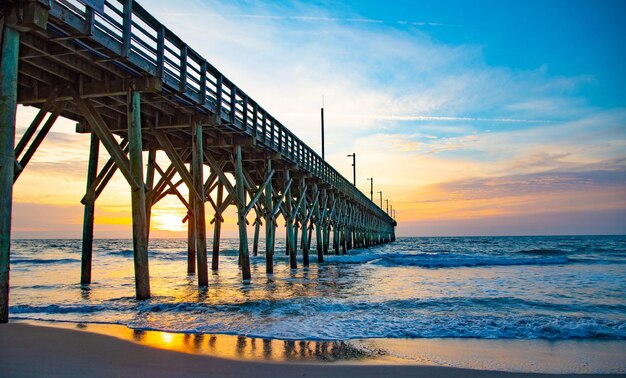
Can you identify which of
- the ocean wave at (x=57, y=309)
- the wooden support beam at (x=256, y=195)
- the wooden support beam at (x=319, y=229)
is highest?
the wooden support beam at (x=256, y=195)

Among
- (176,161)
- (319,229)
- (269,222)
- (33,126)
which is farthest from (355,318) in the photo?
(319,229)

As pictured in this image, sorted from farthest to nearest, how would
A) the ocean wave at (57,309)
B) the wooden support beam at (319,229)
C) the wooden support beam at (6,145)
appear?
the wooden support beam at (319,229) → the ocean wave at (57,309) → the wooden support beam at (6,145)

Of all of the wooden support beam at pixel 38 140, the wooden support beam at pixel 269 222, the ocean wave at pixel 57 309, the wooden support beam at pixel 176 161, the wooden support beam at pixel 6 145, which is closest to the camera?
the wooden support beam at pixel 6 145

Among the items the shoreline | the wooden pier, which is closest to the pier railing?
the wooden pier

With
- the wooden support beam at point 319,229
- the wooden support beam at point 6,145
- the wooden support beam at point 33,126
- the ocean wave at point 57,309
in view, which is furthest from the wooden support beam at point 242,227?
the wooden support beam at point 319,229

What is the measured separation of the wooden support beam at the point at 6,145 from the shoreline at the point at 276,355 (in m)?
0.69

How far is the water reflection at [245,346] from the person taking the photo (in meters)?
4.70

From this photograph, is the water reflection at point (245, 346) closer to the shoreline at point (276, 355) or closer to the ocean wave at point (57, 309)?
the shoreline at point (276, 355)

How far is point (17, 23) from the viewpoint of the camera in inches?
218

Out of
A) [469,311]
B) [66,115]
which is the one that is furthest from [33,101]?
[469,311]

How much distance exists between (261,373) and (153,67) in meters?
6.18

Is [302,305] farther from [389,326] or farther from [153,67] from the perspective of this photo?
[153,67]

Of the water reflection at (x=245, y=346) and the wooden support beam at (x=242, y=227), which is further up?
the wooden support beam at (x=242, y=227)

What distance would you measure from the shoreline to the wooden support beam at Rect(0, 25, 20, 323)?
692 millimetres
